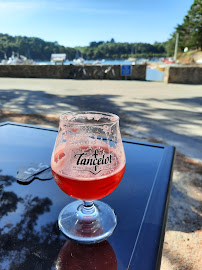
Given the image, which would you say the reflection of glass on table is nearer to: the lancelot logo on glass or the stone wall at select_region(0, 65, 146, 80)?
the lancelot logo on glass

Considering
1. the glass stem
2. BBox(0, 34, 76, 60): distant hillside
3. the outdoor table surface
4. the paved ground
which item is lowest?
the paved ground

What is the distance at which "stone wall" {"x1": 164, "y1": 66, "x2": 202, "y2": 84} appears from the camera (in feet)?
37.8

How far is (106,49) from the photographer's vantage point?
8469cm

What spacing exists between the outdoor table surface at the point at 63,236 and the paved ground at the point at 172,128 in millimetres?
884


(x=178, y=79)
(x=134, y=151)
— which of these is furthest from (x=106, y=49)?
(x=134, y=151)

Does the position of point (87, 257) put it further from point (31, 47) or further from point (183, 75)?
point (31, 47)

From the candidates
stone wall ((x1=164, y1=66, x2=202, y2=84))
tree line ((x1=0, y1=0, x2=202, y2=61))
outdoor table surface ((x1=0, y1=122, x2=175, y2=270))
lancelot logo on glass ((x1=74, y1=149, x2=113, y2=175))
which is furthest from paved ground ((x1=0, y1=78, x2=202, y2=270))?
tree line ((x1=0, y1=0, x2=202, y2=61))

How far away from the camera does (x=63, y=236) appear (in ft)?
2.03

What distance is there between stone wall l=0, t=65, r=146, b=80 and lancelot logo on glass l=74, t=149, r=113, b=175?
528 inches

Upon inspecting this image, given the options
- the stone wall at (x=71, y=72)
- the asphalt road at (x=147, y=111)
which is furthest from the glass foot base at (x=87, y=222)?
the stone wall at (x=71, y=72)

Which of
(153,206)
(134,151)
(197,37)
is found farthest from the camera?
(197,37)

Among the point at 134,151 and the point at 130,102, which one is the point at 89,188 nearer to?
the point at 134,151

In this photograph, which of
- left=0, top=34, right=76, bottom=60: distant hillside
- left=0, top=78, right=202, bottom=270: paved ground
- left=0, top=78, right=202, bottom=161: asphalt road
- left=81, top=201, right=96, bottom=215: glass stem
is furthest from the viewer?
left=0, top=34, right=76, bottom=60: distant hillside

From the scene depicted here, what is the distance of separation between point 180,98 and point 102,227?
7851 mm
